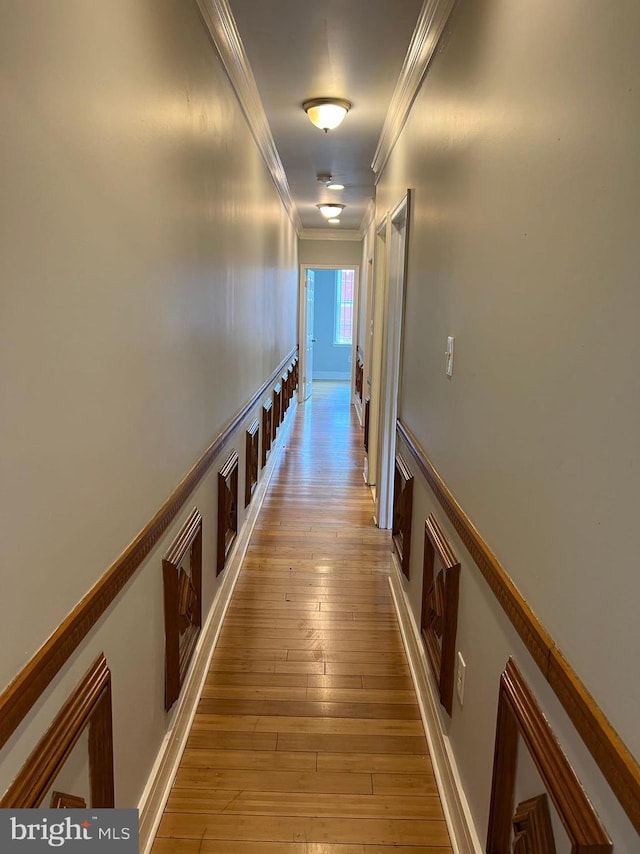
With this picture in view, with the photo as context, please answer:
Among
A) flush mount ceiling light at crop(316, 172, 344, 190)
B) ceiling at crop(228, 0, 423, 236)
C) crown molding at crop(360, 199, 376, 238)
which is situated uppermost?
ceiling at crop(228, 0, 423, 236)

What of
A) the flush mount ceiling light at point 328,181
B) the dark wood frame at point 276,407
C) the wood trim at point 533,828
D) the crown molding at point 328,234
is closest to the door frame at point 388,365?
the flush mount ceiling light at point 328,181

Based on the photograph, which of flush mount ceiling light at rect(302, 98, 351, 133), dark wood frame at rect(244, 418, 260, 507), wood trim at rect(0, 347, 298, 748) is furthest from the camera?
dark wood frame at rect(244, 418, 260, 507)

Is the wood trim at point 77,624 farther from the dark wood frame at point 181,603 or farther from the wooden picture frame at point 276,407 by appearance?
the wooden picture frame at point 276,407

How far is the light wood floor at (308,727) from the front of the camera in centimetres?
168

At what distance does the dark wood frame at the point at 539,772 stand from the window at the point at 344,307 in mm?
10681

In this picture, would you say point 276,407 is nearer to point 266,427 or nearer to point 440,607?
point 266,427

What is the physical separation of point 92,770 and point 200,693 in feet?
3.53

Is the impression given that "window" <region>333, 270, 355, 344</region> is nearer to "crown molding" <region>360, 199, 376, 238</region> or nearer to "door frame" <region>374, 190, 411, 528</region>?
"crown molding" <region>360, 199, 376, 238</region>

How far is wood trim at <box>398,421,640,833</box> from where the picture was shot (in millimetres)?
765

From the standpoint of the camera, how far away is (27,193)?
91 cm

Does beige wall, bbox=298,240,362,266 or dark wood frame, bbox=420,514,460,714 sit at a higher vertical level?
beige wall, bbox=298,240,362,266

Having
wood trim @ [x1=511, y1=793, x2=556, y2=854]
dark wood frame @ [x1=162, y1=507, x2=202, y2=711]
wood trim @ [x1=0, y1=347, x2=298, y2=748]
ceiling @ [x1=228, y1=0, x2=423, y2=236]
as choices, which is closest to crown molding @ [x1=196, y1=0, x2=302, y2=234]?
ceiling @ [x1=228, y1=0, x2=423, y2=236]

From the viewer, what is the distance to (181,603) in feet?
6.34

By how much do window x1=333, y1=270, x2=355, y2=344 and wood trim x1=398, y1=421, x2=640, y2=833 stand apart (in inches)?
413
